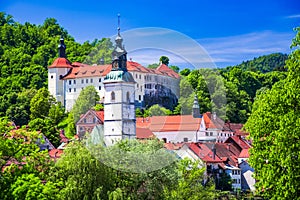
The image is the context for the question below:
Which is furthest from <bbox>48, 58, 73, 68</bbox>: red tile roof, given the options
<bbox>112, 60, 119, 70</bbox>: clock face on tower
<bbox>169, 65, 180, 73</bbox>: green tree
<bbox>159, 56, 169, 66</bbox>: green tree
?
<bbox>159, 56, 169, 66</bbox>: green tree

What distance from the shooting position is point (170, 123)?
101 feet

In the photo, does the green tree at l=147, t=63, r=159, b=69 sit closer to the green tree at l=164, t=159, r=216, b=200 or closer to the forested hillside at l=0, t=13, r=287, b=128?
the green tree at l=164, t=159, r=216, b=200

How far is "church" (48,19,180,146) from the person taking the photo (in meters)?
29.1

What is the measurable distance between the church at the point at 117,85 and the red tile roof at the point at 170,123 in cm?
109

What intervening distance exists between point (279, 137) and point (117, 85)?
35121mm

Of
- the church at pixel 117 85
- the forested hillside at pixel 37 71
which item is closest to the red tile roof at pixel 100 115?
the church at pixel 117 85

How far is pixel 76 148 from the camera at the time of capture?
32719mm

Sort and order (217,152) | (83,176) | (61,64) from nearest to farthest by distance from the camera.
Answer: (83,176), (217,152), (61,64)

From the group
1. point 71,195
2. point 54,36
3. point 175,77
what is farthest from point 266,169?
point 54,36

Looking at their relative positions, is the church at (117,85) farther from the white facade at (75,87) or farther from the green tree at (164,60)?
the green tree at (164,60)

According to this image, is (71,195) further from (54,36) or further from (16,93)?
(54,36)

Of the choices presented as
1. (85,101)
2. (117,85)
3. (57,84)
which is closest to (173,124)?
(117,85)

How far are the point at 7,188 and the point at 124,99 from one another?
108 ft

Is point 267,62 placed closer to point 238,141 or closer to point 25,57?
point 25,57
